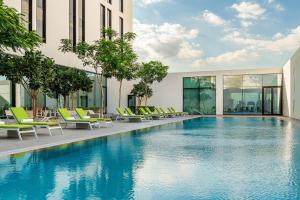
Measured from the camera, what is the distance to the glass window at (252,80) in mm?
34344

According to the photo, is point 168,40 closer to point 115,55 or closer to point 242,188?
point 115,55

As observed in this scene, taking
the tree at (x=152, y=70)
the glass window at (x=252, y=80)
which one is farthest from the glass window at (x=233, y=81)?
the tree at (x=152, y=70)

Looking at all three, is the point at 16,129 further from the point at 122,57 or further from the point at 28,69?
the point at 122,57

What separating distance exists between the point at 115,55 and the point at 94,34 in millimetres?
8203

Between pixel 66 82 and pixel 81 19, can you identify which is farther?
pixel 81 19

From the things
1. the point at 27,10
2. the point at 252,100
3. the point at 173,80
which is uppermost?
the point at 27,10

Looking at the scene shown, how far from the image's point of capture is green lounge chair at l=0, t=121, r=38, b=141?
10914 millimetres

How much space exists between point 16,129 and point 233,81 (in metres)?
27.7

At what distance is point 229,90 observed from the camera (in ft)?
117

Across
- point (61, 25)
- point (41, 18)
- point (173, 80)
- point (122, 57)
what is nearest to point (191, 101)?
point (173, 80)

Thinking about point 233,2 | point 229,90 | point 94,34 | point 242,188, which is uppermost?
point 233,2

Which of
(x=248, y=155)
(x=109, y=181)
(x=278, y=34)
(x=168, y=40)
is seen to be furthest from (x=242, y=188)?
(x=168, y=40)

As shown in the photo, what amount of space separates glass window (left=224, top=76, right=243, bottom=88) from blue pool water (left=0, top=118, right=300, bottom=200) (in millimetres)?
26257

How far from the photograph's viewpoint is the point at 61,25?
24047 millimetres
